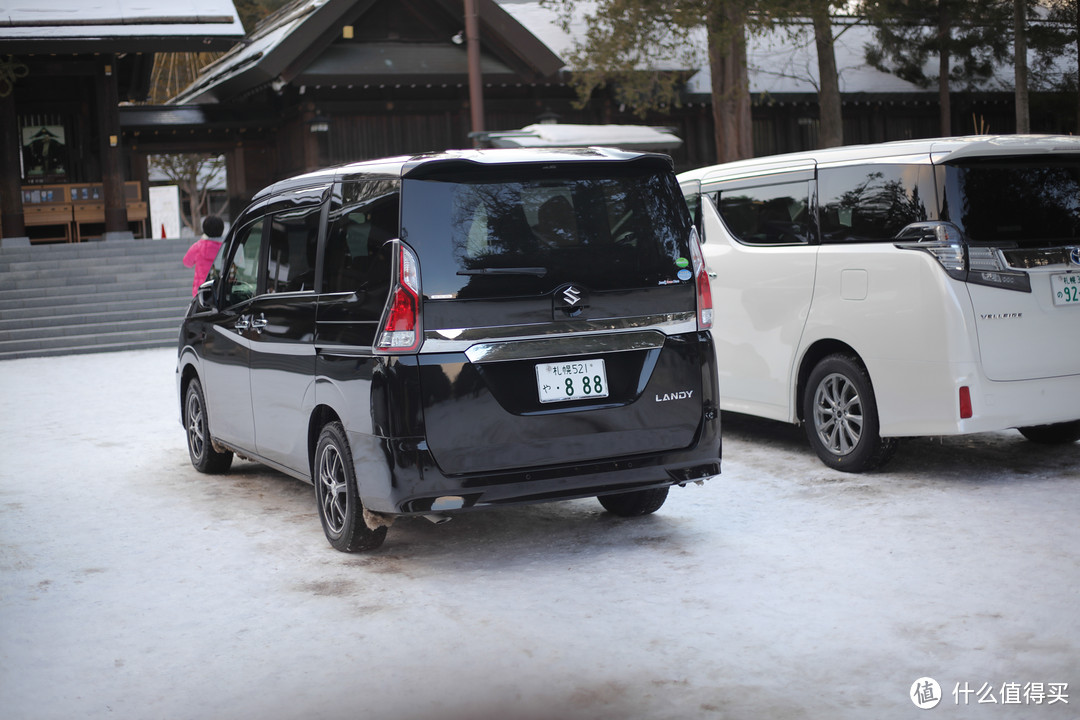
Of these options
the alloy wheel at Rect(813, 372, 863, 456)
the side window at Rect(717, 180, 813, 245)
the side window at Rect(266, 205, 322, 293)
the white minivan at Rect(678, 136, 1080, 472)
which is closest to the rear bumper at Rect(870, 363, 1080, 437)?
the white minivan at Rect(678, 136, 1080, 472)

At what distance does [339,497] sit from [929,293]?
11.0 ft

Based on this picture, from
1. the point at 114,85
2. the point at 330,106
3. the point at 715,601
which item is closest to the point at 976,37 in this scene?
the point at 330,106

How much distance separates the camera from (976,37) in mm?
25422

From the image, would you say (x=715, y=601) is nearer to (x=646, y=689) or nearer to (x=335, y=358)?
(x=646, y=689)

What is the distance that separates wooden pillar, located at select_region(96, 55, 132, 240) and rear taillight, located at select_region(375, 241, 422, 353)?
21.0 metres

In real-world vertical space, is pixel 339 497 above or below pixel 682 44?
below

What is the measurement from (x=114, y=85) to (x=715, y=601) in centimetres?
2306

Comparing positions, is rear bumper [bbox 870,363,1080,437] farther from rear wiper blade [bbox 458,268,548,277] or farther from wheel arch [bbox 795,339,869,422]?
rear wiper blade [bbox 458,268,548,277]

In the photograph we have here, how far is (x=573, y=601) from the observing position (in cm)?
488

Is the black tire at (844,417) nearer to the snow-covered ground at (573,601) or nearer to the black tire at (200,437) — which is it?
the snow-covered ground at (573,601)

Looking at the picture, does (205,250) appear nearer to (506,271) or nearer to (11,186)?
(506,271)

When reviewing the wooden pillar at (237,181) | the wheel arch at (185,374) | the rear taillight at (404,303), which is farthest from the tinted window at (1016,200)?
the wooden pillar at (237,181)

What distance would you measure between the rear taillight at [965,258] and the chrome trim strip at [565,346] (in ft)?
6.17

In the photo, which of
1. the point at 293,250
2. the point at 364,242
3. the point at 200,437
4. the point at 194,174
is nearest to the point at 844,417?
the point at 364,242
